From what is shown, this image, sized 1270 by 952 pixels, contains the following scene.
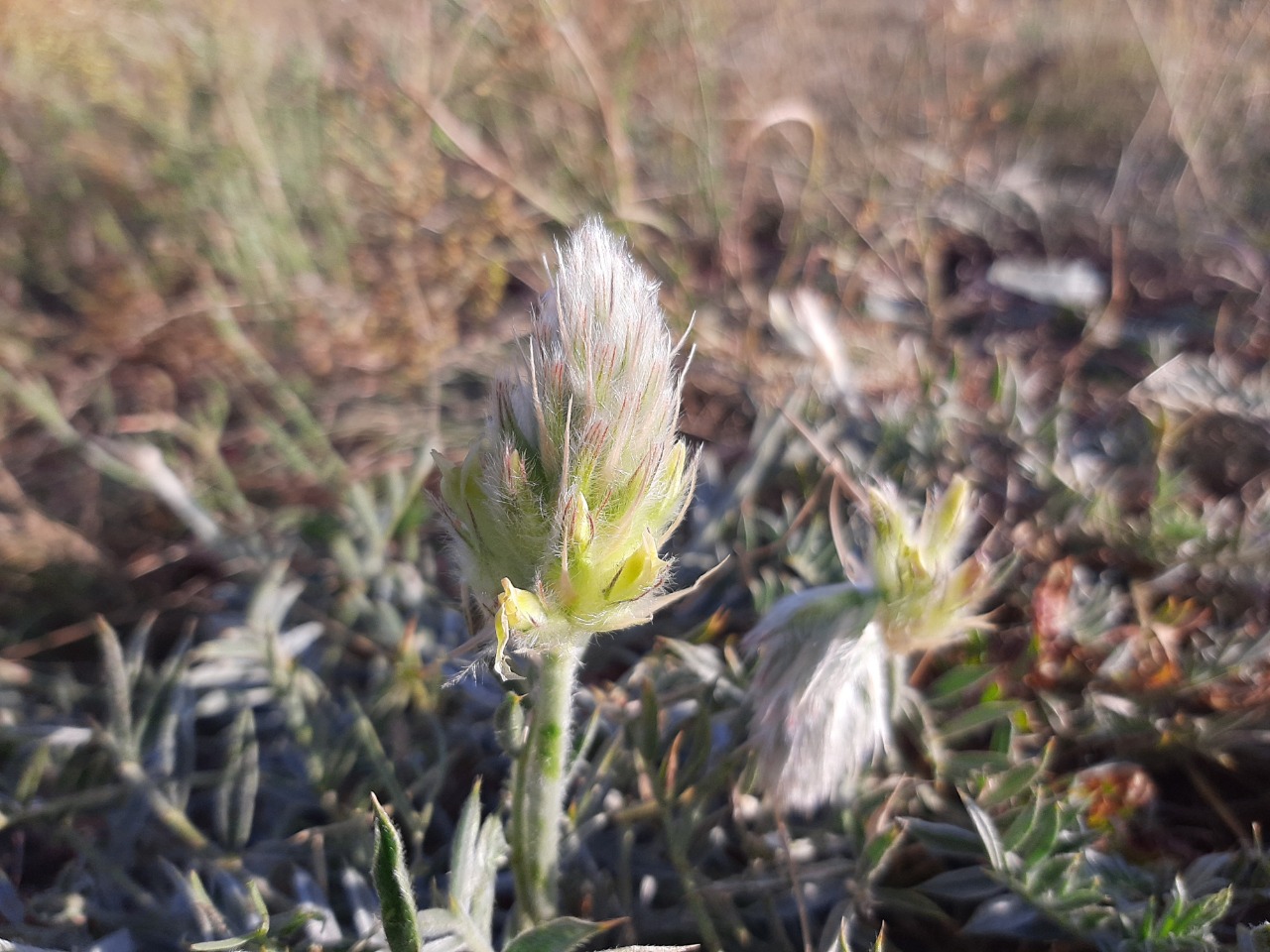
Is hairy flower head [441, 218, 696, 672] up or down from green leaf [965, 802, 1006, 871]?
up

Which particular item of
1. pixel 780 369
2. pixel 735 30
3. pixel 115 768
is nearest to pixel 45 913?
pixel 115 768

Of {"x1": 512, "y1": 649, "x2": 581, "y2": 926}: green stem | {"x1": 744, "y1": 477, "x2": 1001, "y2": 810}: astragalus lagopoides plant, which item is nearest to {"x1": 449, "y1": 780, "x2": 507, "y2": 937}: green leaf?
{"x1": 512, "y1": 649, "x2": 581, "y2": 926}: green stem

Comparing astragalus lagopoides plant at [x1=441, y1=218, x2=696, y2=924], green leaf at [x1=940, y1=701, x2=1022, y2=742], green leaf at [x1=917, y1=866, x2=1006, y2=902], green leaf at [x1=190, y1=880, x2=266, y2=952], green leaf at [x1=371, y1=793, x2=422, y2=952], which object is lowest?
green leaf at [x1=917, y1=866, x2=1006, y2=902]

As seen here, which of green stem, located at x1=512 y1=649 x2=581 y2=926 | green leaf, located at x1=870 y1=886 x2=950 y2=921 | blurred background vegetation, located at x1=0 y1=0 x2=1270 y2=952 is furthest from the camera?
blurred background vegetation, located at x1=0 y1=0 x2=1270 y2=952

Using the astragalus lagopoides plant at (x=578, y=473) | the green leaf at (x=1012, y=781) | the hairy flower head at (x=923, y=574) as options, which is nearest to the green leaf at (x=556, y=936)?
the astragalus lagopoides plant at (x=578, y=473)

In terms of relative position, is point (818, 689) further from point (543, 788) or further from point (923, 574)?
point (543, 788)

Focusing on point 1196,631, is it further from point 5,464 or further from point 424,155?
point 5,464

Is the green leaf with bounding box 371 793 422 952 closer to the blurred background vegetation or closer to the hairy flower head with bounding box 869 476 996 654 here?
the blurred background vegetation
